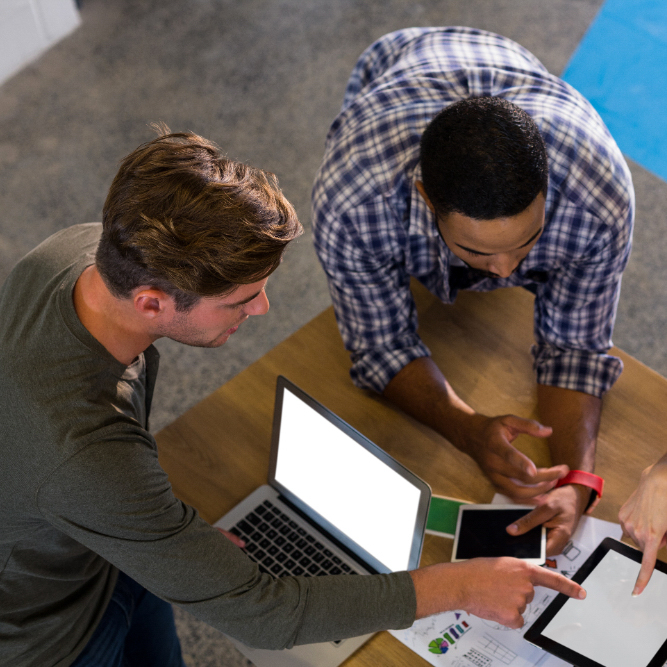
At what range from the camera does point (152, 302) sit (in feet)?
3.05

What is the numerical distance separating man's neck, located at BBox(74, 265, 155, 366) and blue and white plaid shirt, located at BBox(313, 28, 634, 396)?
0.42 metres

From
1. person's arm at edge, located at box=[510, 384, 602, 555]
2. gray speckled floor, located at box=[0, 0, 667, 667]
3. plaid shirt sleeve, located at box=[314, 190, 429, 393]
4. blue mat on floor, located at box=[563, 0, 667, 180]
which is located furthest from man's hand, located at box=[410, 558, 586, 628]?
blue mat on floor, located at box=[563, 0, 667, 180]

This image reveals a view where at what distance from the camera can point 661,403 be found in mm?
1287

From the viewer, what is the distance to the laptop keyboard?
113 centimetres

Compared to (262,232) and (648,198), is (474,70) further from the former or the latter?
(648,198)

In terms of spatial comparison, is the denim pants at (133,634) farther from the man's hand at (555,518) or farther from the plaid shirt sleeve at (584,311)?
the plaid shirt sleeve at (584,311)

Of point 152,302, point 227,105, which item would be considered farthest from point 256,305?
point 227,105

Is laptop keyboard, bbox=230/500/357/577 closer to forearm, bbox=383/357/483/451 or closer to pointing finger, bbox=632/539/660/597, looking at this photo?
forearm, bbox=383/357/483/451

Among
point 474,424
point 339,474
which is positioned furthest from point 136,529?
point 474,424

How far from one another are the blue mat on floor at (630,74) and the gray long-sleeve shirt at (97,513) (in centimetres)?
234

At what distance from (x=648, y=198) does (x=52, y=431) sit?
2.34 meters

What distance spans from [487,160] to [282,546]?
0.68 metres

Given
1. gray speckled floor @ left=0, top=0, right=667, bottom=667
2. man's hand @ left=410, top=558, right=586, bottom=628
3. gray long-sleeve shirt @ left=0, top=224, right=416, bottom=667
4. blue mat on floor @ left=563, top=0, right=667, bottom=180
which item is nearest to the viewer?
gray long-sleeve shirt @ left=0, top=224, right=416, bottom=667

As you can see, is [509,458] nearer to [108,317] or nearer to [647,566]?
[647,566]
